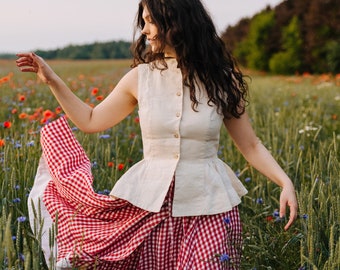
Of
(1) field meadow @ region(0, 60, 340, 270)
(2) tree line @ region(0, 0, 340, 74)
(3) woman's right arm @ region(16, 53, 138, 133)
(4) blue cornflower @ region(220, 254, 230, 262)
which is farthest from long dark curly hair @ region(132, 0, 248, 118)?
(2) tree line @ region(0, 0, 340, 74)

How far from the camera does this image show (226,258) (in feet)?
6.75

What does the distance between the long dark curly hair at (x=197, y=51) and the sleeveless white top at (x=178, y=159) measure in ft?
0.17

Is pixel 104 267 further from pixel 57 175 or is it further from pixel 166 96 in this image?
pixel 166 96

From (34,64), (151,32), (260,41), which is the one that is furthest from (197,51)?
(260,41)

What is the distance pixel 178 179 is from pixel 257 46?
38374mm

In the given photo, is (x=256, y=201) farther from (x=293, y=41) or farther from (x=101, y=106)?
(x=293, y=41)

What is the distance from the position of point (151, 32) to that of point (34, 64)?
476mm

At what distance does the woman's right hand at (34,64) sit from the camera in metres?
2.20

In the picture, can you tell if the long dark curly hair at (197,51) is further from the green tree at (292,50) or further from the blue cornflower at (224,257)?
the green tree at (292,50)

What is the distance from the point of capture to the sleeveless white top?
2186 mm

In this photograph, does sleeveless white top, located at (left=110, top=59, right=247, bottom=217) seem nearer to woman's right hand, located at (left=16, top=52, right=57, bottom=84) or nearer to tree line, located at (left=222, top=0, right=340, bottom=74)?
woman's right hand, located at (left=16, top=52, right=57, bottom=84)

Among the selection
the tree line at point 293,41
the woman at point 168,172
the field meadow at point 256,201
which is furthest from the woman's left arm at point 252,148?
the tree line at point 293,41

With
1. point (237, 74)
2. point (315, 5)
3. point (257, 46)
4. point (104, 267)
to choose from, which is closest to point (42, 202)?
point (104, 267)

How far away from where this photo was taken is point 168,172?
219cm
